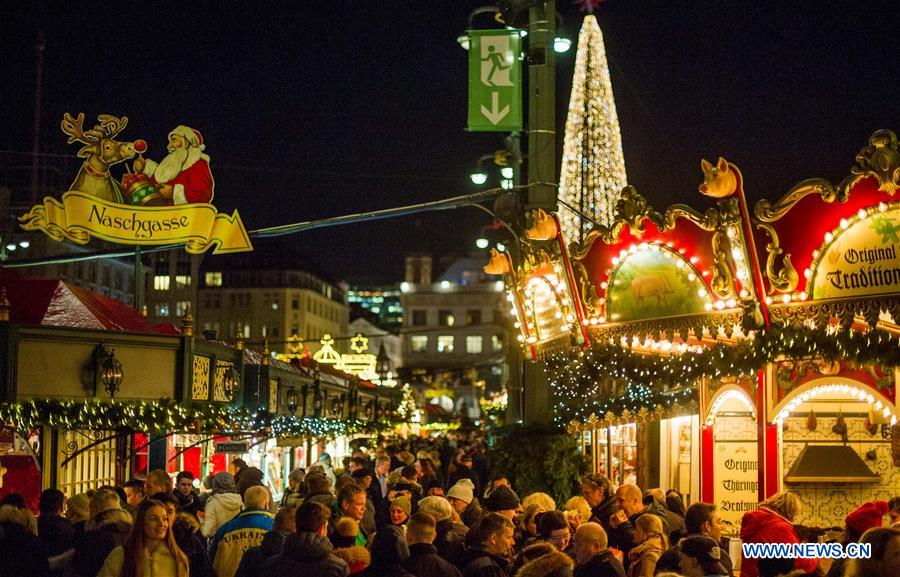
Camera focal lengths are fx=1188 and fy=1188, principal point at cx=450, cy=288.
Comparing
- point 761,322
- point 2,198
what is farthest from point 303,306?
point 761,322

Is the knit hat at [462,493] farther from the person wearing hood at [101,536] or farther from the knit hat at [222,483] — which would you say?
the person wearing hood at [101,536]

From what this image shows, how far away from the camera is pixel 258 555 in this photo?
876 centimetres

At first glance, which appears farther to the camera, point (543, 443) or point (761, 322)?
point (543, 443)

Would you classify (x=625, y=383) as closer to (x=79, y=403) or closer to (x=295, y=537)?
(x=79, y=403)

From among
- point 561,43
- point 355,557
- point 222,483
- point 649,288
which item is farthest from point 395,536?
point 561,43

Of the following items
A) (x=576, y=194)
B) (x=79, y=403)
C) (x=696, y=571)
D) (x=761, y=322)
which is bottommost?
(x=696, y=571)

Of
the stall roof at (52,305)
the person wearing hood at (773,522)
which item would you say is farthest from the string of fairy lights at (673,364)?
the stall roof at (52,305)

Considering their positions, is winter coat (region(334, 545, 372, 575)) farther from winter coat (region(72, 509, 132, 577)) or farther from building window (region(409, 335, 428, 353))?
building window (region(409, 335, 428, 353))

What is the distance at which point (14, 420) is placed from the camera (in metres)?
13.4

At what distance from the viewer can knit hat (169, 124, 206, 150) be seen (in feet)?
55.0

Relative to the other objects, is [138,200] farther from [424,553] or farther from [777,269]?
[424,553]

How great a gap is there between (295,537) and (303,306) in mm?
113205

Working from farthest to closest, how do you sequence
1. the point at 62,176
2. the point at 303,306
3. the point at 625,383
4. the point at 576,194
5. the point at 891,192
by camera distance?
the point at 303,306
the point at 62,176
the point at 576,194
the point at 625,383
the point at 891,192

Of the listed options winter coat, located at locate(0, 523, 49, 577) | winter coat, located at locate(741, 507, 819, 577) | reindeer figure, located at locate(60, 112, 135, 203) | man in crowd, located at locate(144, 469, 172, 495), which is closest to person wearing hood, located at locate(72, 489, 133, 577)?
winter coat, located at locate(0, 523, 49, 577)
